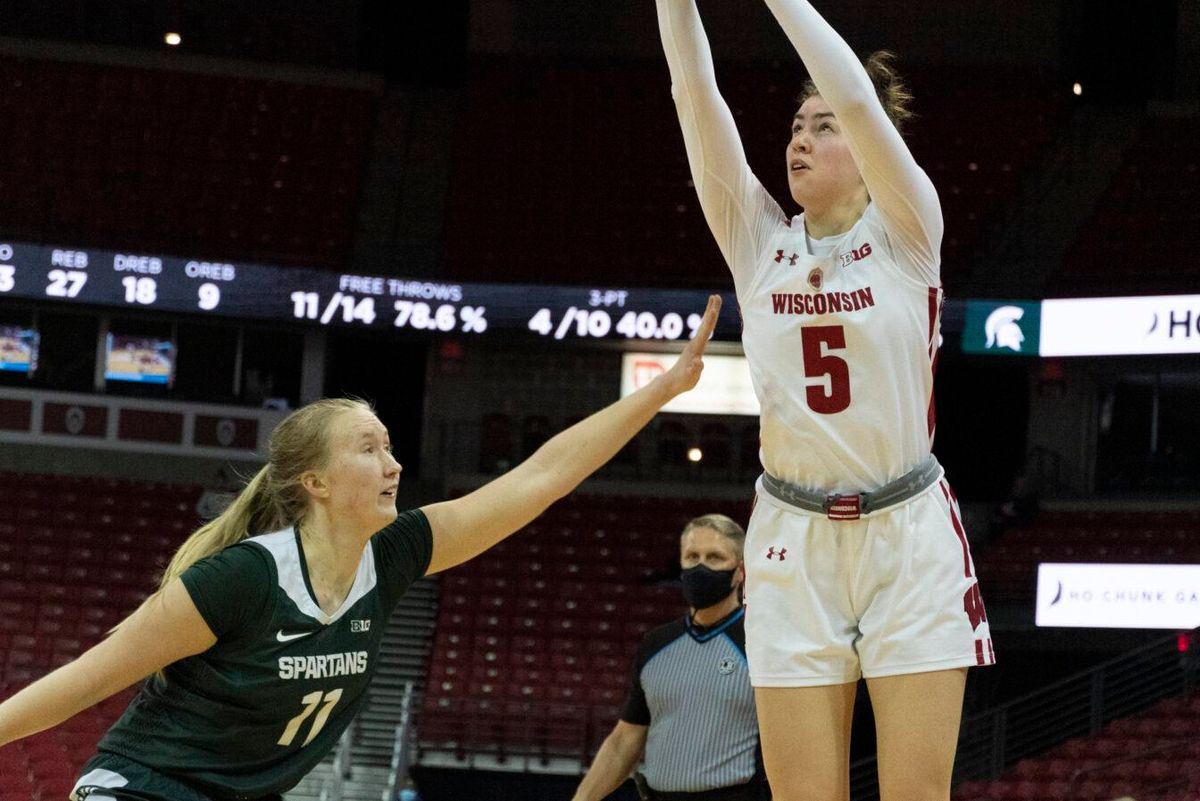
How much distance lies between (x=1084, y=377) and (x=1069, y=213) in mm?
2073

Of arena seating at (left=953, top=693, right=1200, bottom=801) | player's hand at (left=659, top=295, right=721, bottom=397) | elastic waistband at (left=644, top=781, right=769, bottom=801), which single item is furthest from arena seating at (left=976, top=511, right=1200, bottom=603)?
player's hand at (left=659, top=295, right=721, bottom=397)

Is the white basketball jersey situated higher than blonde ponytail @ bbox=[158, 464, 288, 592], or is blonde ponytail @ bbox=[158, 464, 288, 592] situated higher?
the white basketball jersey

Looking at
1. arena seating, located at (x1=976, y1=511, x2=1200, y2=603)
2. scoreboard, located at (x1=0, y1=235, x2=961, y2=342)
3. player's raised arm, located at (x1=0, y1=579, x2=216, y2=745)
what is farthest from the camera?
scoreboard, located at (x1=0, y1=235, x2=961, y2=342)

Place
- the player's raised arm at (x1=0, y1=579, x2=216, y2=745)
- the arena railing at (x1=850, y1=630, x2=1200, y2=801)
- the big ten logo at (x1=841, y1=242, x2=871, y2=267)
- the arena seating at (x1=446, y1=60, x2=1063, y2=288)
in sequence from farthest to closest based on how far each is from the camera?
the arena seating at (x1=446, y1=60, x2=1063, y2=288)
the arena railing at (x1=850, y1=630, x2=1200, y2=801)
the big ten logo at (x1=841, y1=242, x2=871, y2=267)
the player's raised arm at (x1=0, y1=579, x2=216, y2=745)

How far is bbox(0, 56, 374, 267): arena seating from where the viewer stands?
62.8 feet

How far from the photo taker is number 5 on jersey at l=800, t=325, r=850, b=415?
3.29 m

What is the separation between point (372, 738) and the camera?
49.5 ft

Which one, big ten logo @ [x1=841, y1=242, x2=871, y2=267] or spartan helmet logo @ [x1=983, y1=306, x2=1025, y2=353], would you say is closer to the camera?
big ten logo @ [x1=841, y1=242, x2=871, y2=267]

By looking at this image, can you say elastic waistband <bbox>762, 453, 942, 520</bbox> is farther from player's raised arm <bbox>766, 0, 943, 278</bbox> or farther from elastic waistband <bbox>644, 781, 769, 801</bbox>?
elastic waistband <bbox>644, 781, 769, 801</bbox>

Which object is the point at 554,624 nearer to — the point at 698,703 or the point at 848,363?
the point at 698,703

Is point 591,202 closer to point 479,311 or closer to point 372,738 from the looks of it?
point 479,311

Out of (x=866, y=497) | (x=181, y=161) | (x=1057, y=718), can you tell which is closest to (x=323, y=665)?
(x=866, y=497)

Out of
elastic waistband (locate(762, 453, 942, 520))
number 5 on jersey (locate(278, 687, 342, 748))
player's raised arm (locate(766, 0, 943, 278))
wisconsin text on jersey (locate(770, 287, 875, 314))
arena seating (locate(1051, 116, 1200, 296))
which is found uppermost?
arena seating (locate(1051, 116, 1200, 296))

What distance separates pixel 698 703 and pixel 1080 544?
40.0 feet
